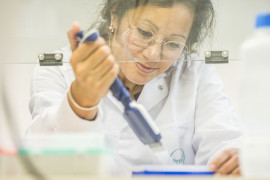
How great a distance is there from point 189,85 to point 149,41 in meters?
0.36

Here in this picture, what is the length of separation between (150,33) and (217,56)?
10.7 inches

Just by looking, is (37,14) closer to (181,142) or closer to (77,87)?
(77,87)

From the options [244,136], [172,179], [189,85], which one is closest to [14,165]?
[172,179]

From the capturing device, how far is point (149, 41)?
1.54 metres

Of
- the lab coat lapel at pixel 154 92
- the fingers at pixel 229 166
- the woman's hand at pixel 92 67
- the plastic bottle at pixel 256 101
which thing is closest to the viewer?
the plastic bottle at pixel 256 101

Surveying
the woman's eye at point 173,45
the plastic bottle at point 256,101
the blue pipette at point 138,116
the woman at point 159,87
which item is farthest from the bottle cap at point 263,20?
the woman's eye at point 173,45

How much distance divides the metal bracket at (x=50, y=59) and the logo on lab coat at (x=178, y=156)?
586 mm

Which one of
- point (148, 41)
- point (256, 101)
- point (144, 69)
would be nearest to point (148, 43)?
point (148, 41)

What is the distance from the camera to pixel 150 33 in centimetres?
154

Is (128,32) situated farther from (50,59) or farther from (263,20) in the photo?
(263,20)

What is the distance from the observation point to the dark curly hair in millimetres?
1577

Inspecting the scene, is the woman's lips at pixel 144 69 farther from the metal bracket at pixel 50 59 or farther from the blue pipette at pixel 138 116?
the blue pipette at pixel 138 116

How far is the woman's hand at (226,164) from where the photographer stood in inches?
44.7

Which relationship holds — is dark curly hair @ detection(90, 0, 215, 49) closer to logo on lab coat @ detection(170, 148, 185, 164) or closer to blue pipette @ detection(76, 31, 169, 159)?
logo on lab coat @ detection(170, 148, 185, 164)
